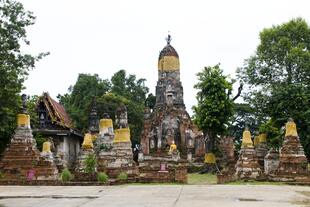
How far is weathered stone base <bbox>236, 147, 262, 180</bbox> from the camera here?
2376 cm

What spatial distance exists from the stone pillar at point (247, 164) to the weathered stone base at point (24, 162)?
367 inches

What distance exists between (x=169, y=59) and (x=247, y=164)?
28011mm

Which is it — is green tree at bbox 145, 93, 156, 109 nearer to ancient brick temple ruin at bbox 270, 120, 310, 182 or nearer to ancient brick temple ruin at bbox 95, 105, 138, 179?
ancient brick temple ruin at bbox 95, 105, 138, 179

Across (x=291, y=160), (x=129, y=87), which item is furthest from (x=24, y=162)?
(x=129, y=87)

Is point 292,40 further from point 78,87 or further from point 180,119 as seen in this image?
point 78,87

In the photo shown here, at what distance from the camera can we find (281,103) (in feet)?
99.5

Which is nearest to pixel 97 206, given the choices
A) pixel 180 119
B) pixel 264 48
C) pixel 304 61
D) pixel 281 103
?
pixel 281 103

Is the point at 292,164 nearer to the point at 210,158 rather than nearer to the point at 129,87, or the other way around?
the point at 210,158

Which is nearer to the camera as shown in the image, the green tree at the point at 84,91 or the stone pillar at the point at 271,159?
the stone pillar at the point at 271,159

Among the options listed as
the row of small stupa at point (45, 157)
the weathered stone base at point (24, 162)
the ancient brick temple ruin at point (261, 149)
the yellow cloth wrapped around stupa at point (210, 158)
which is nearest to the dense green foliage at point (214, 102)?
the yellow cloth wrapped around stupa at point (210, 158)

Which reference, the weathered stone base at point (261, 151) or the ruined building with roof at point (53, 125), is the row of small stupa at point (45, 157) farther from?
the ruined building with roof at point (53, 125)

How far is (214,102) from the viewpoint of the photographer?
113 feet

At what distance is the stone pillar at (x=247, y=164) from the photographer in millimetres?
23783

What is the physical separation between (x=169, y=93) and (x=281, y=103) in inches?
803
